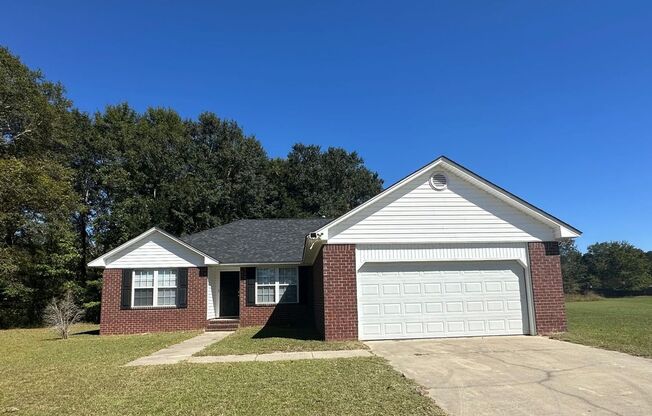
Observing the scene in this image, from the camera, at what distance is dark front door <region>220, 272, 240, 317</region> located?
20484 millimetres

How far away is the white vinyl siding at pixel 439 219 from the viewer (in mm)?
12898

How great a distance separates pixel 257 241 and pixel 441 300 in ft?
35.1

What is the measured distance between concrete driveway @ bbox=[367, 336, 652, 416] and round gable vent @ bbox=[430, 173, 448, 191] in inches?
179

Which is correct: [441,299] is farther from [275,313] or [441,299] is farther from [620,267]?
[620,267]

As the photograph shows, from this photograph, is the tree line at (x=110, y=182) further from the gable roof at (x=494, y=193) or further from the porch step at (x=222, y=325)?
the gable roof at (x=494, y=193)

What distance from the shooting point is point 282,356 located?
1023cm

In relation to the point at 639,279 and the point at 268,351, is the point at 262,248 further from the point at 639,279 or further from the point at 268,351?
the point at 639,279

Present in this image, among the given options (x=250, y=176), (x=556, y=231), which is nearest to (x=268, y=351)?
(x=556, y=231)

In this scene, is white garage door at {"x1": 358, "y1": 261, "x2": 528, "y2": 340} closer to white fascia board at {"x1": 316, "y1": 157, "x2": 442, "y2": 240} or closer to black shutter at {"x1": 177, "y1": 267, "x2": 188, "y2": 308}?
white fascia board at {"x1": 316, "y1": 157, "x2": 442, "y2": 240}

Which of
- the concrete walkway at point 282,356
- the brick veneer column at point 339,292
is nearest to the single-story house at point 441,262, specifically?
the brick veneer column at point 339,292

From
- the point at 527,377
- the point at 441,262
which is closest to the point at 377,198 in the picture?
the point at 441,262

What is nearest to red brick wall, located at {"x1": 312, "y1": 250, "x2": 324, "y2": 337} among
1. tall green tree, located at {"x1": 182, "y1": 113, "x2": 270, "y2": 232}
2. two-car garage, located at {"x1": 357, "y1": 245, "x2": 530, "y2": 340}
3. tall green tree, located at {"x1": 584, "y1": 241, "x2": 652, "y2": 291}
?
two-car garage, located at {"x1": 357, "y1": 245, "x2": 530, "y2": 340}

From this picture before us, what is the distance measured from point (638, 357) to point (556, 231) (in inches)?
192

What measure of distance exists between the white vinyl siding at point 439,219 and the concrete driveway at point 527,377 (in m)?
3.12
